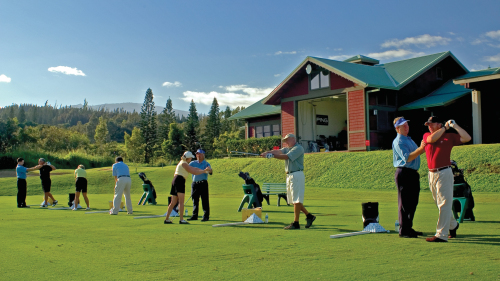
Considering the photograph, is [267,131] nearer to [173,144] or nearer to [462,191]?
[462,191]

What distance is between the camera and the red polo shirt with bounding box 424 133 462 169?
765 cm

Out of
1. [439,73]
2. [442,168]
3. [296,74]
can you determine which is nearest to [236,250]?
[442,168]

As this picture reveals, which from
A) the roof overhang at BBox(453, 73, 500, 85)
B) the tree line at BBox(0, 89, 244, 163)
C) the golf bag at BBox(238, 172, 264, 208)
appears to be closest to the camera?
the golf bag at BBox(238, 172, 264, 208)

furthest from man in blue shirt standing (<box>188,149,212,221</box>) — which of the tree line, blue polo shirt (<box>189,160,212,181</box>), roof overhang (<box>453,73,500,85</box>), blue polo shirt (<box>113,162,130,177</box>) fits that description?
the tree line

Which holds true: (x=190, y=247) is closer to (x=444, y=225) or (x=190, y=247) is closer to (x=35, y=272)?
(x=35, y=272)

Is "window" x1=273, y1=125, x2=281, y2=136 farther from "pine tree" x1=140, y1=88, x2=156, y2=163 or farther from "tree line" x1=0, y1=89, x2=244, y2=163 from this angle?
"pine tree" x1=140, y1=88, x2=156, y2=163

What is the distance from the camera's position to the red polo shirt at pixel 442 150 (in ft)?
25.1

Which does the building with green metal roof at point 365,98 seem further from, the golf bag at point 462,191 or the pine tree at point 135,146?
the pine tree at point 135,146

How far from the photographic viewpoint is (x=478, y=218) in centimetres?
1164

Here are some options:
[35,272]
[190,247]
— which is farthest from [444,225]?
[35,272]

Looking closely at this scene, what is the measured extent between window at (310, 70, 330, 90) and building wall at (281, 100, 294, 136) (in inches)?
91.4

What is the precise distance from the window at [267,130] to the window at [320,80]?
685 centimetres

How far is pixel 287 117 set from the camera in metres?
36.2

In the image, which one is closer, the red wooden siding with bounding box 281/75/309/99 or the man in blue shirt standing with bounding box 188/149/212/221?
the man in blue shirt standing with bounding box 188/149/212/221
